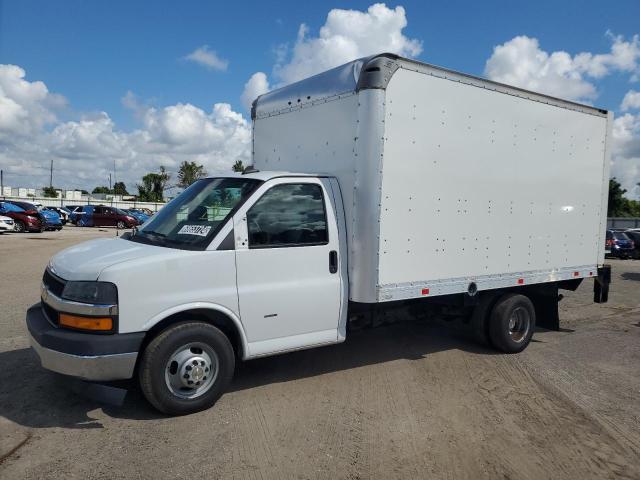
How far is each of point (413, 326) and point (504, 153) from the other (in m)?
3.11

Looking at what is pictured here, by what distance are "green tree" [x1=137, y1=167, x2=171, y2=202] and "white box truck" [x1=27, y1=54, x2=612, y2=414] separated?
72.6 metres

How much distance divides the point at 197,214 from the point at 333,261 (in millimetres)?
1357

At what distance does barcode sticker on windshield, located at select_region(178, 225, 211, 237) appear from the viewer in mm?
4379

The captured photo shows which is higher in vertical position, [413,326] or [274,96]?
[274,96]

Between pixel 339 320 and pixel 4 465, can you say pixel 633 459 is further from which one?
pixel 4 465

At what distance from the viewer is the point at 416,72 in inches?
198

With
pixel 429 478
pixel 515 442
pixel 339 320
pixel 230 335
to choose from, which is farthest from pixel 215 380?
pixel 515 442

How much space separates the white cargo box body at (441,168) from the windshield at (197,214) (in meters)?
1.04

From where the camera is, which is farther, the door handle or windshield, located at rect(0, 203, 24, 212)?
windshield, located at rect(0, 203, 24, 212)

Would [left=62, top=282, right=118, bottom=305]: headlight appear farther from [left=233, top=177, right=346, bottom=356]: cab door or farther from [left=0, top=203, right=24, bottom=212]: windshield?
[left=0, top=203, right=24, bottom=212]: windshield

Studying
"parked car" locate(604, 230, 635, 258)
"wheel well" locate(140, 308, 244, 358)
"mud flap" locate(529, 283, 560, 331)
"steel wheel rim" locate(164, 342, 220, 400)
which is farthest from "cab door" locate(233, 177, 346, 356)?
"parked car" locate(604, 230, 635, 258)

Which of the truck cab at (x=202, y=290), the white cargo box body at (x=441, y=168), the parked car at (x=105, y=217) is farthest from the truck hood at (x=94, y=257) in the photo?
the parked car at (x=105, y=217)

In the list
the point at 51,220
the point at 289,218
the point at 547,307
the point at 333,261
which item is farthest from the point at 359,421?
the point at 51,220

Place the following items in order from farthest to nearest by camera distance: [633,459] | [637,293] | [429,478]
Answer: [637,293] < [633,459] < [429,478]
